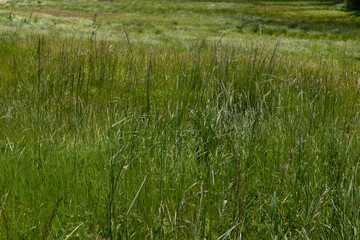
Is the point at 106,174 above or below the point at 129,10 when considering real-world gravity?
below

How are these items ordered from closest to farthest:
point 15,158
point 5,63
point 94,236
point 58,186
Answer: point 94,236, point 58,186, point 15,158, point 5,63

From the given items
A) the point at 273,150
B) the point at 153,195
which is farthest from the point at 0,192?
the point at 273,150

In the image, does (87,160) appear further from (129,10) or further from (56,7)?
(56,7)

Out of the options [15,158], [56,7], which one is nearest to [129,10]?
[56,7]

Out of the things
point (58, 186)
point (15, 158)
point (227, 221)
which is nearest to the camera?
point (227, 221)

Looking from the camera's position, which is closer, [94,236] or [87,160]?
[94,236]

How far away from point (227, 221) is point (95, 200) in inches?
30.9

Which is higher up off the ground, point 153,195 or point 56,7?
point 56,7

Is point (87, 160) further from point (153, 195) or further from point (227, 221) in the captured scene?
point (227, 221)

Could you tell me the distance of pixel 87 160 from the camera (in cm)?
235

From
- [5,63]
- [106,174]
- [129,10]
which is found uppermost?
[129,10]

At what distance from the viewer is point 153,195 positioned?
188 centimetres

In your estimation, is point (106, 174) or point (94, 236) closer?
point (94, 236)

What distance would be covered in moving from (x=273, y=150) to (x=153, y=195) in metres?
1.03
